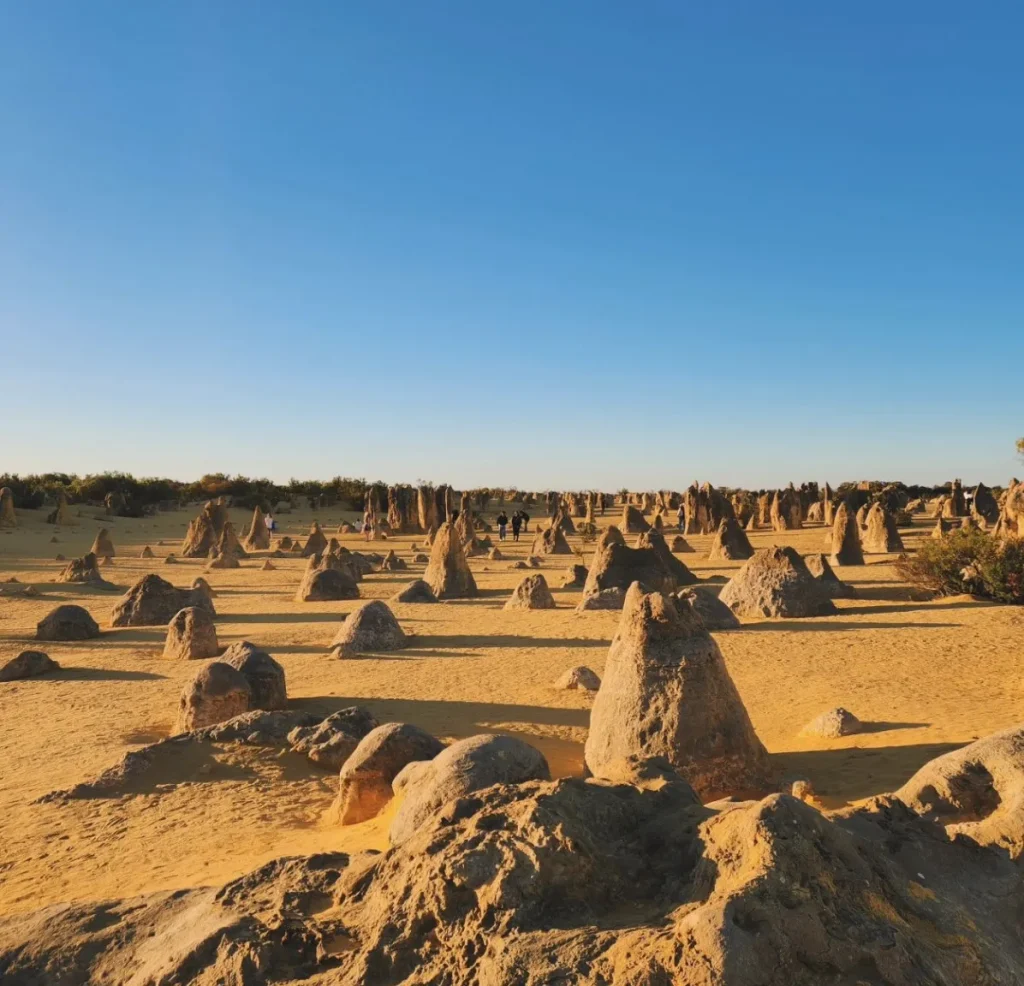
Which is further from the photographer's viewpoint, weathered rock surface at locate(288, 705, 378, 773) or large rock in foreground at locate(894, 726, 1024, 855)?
weathered rock surface at locate(288, 705, 378, 773)

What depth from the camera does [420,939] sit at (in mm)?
2641

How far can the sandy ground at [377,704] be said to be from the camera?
5.70 meters

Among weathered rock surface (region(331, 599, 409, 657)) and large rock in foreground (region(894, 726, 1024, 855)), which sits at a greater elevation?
large rock in foreground (region(894, 726, 1024, 855))

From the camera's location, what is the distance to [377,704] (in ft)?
31.1

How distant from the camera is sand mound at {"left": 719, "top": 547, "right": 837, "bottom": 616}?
13945mm

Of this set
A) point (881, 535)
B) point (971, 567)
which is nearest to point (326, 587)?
point (971, 567)

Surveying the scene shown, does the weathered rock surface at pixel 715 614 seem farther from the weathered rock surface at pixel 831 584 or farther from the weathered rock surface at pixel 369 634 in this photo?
the weathered rock surface at pixel 369 634

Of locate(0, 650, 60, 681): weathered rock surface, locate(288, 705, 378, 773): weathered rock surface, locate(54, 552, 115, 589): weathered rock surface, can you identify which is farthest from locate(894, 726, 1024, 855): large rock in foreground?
locate(54, 552, 115, 589): weathered rock surface

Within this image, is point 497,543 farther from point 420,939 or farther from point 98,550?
point 420,939

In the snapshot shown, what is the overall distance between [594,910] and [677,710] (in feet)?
12.0

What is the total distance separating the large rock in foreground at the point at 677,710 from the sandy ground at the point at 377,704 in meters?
0.67

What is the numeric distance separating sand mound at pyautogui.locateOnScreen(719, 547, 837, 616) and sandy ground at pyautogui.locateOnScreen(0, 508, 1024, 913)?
334 mm

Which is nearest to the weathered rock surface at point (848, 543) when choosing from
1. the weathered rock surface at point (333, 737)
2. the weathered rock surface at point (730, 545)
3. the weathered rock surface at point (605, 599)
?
the weathered rock surface at point (730, 545)

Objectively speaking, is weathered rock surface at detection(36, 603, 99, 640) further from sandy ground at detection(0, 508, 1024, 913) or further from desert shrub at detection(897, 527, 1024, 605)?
desert shrub at detection(897, 527, 1024, 605)
